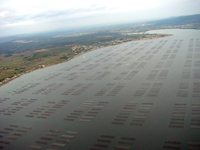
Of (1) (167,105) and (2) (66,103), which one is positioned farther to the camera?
(2) (66,103)

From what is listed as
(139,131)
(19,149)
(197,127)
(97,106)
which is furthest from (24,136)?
(197,127)

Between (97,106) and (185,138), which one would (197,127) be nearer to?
(185,138)

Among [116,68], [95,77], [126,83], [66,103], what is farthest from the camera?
[116,68]

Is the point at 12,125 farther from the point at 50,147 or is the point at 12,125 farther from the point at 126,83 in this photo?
the point at 126,83

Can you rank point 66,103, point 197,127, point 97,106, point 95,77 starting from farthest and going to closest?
point 95,77 < point 66,103 < point 97,106 < point 197,127

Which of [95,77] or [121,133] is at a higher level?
[95,77]

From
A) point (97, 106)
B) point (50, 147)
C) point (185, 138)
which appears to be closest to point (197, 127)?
point (185, 138)
